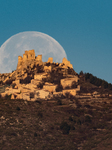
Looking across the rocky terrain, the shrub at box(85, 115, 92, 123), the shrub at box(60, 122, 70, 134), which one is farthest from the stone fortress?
the shrub at box(60, 122, 70, 134)

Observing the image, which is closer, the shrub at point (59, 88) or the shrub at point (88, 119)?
the shrub at point (88, 119)

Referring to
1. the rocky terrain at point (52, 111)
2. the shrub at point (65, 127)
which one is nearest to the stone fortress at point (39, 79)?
the rocky terrain at point (52, 111)

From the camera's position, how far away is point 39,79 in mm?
120812

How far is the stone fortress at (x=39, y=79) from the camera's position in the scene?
345 feet

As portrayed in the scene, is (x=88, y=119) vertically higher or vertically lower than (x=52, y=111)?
lower

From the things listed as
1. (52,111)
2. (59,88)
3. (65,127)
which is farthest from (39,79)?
(65,127)

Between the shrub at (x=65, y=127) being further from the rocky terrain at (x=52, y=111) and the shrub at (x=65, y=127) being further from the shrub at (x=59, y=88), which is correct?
the shrub at (x=59, y=88)

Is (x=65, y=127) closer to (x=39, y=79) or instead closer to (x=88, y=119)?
(x=88, y=119)

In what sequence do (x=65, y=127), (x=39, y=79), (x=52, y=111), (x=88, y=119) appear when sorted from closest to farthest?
(x=65, y=127), (x=88, y=119), (x=52, y=111), (x=39, y=79)

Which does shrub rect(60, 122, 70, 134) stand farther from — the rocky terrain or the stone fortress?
the stone fortress

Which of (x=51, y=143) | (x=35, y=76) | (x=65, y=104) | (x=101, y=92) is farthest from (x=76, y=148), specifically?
(x=35, y=76)

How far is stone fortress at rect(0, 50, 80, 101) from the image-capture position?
105 metres

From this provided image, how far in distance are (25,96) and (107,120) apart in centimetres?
2601

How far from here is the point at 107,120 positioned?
8494 cm
